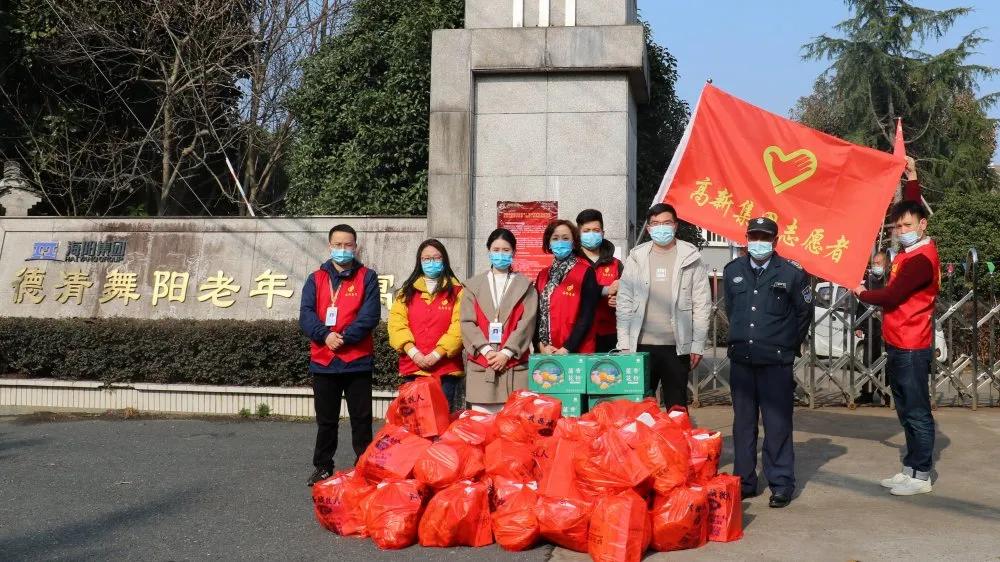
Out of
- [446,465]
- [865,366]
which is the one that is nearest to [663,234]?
[446,465]

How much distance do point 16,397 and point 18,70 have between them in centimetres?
948

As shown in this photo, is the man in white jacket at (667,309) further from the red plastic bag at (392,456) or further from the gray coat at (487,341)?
the red plastic bag at (392,456)

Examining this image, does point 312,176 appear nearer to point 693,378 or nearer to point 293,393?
point 293,393

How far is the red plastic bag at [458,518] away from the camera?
4766 mm

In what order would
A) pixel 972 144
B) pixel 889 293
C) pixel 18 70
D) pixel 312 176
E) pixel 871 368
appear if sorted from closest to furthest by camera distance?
pixel 889 293, pixel 871 368, pixel 312 176, pixel 18 70, pixel 972 144

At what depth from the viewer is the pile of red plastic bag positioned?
4609mm

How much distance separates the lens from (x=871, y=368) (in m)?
9.78

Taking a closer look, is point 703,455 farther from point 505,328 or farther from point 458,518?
point 505,328

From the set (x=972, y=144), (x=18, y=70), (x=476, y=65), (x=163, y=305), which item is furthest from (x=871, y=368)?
(x=972, y=144)

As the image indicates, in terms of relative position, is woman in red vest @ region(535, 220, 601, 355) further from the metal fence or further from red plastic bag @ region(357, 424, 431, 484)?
the metal fence

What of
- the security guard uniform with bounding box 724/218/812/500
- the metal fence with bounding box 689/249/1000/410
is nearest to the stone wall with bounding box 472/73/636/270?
the metal fence with bounding box 689/249/1000/410

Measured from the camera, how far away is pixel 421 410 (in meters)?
5.34

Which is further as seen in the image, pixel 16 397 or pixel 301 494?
pixel 16 397

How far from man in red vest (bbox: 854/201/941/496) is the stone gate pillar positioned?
3.20 metres
